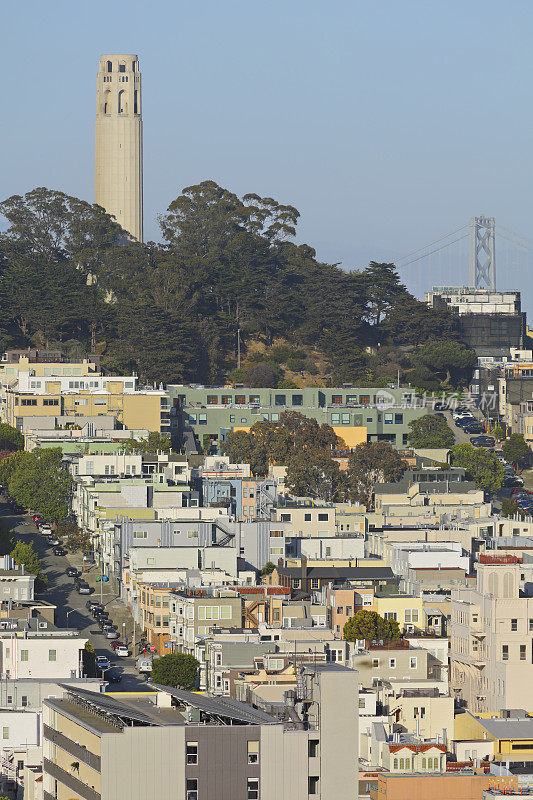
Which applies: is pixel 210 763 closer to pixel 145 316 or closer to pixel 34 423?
pixel 34 423

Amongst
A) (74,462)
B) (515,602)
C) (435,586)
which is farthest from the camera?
(74,462)

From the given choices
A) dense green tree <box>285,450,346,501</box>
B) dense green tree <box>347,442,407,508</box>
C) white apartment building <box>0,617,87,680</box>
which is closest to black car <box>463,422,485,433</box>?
dense green tree <box>347,442,407,508</box>

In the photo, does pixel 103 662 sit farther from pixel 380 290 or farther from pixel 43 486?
pixel 380 290

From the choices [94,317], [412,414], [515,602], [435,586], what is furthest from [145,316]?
[515,602]

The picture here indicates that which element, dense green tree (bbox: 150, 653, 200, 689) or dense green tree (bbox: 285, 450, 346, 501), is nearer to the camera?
dense green tree (bbox: 150, 653, 200, 689)

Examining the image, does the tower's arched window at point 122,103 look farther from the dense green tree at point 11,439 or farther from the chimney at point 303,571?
the chimney at point 303,571

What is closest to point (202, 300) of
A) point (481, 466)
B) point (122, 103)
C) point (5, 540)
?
point (122, 103)

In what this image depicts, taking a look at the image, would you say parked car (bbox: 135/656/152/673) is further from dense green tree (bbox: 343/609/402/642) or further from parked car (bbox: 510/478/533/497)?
parked car (bbox: 510/478/533/497)
